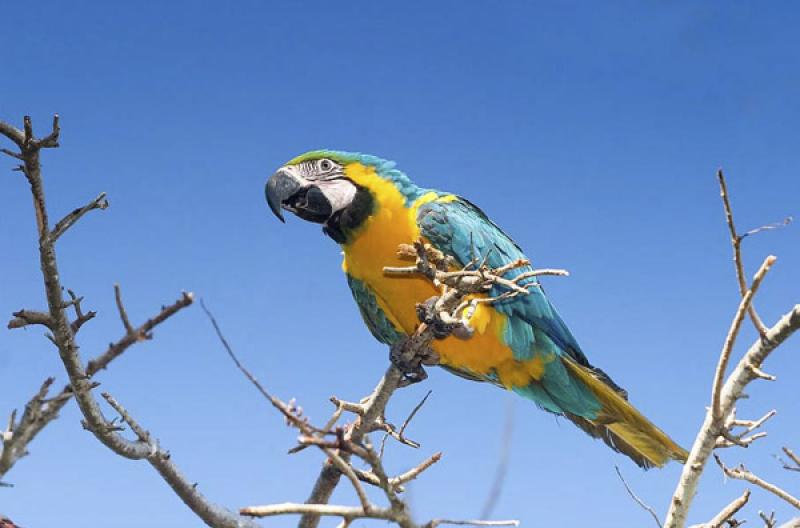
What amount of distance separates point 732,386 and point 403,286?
2.43 meters

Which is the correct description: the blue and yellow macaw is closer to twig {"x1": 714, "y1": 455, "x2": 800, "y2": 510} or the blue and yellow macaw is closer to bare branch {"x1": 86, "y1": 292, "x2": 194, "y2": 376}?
twig {"x1": 714, "y1": 455, "x2": 800, "y2": 510}

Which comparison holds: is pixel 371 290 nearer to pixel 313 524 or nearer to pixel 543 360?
pixel 543 360

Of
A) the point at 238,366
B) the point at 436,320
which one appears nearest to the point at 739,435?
the point at 436,320

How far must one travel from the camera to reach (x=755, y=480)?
14.5ft

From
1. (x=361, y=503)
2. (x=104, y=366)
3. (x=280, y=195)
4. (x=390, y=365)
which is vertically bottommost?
(x=361, y=503)

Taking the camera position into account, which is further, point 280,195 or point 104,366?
point 280,195

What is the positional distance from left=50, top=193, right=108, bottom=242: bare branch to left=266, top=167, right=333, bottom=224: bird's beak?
226 centimetres

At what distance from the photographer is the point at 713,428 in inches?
150

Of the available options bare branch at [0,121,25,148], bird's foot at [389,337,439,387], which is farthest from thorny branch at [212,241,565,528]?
bare branch at [0,121,25,148]


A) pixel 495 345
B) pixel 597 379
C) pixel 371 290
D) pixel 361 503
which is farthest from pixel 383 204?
pixel 361 503

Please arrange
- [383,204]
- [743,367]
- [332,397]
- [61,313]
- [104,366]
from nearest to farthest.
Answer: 1. [104,366]
2. [61,313]
3. [743,367]
4. [332,397]
5. [383,204]

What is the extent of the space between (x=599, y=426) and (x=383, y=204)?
93.6 inches

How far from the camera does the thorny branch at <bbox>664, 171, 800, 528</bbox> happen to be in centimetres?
329

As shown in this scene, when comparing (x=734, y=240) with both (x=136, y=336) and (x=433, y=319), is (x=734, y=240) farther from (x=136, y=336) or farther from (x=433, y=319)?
(x=136, y=336)
